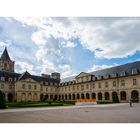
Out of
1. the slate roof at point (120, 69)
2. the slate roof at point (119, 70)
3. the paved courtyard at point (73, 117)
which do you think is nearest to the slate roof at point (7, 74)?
the slate roof at point (119, 70)

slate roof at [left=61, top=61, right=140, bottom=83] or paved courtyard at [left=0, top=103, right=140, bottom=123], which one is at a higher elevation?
slate roof at [left=61, top=61, right=140, bottom=83]

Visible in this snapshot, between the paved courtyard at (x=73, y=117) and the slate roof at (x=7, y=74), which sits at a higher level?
the slate roof at (x=7, y=74)

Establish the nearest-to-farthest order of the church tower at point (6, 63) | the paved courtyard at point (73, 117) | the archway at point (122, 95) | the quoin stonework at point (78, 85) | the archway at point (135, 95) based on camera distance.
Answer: the paved courtyard at point (73, 117) → the archway at point (135, 95) → the quoin stonework at point (78, 85) → the archway at point (122, 95) → the church tower at point (6, 63)

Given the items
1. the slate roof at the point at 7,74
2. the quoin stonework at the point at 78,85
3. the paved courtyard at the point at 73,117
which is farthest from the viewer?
→ the slate roof at the point at 7,74

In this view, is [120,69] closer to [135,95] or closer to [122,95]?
[122,95]

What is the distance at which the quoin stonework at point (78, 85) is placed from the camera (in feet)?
125

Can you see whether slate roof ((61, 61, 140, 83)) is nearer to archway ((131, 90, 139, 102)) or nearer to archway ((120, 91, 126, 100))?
archway ((131, 90, 139, 102))

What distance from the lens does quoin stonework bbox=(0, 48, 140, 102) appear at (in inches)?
1496

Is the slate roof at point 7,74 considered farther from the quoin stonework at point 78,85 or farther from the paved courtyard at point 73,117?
the paved courtyard at point 73,117

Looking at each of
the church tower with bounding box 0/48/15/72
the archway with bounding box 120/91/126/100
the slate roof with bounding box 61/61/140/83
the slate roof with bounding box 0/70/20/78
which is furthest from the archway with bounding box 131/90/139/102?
the church tower with bounding box 0/48/15/72

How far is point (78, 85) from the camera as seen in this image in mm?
50625

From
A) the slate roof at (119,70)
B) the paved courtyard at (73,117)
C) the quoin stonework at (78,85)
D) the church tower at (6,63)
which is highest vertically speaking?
the church tower at (6,63)
